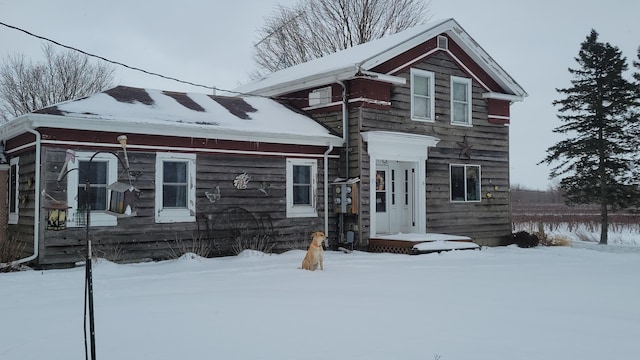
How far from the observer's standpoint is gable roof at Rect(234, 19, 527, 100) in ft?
52.7

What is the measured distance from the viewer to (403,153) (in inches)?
655

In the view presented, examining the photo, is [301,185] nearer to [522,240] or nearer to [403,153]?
[403,153]

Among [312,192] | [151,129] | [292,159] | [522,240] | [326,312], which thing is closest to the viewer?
[326,312]

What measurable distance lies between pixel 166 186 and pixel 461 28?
32.4 ft

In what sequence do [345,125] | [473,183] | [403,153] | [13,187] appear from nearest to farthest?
[13,187] → [345,125] → [403,153] → [473,183]

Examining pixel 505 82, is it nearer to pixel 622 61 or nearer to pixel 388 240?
pixel 622 61

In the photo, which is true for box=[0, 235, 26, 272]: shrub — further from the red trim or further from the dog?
the dog

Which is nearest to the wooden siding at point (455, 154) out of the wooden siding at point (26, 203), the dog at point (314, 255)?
the dog at point (314, 255)

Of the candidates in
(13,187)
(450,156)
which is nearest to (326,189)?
(450,156)

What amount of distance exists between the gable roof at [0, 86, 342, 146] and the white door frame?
976mm

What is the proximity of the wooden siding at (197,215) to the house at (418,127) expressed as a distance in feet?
4.27

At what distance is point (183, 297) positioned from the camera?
8844 millimetres

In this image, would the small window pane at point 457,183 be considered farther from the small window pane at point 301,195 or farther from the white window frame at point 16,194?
the white window frame at point 16,194

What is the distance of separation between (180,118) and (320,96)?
15.6 ft
